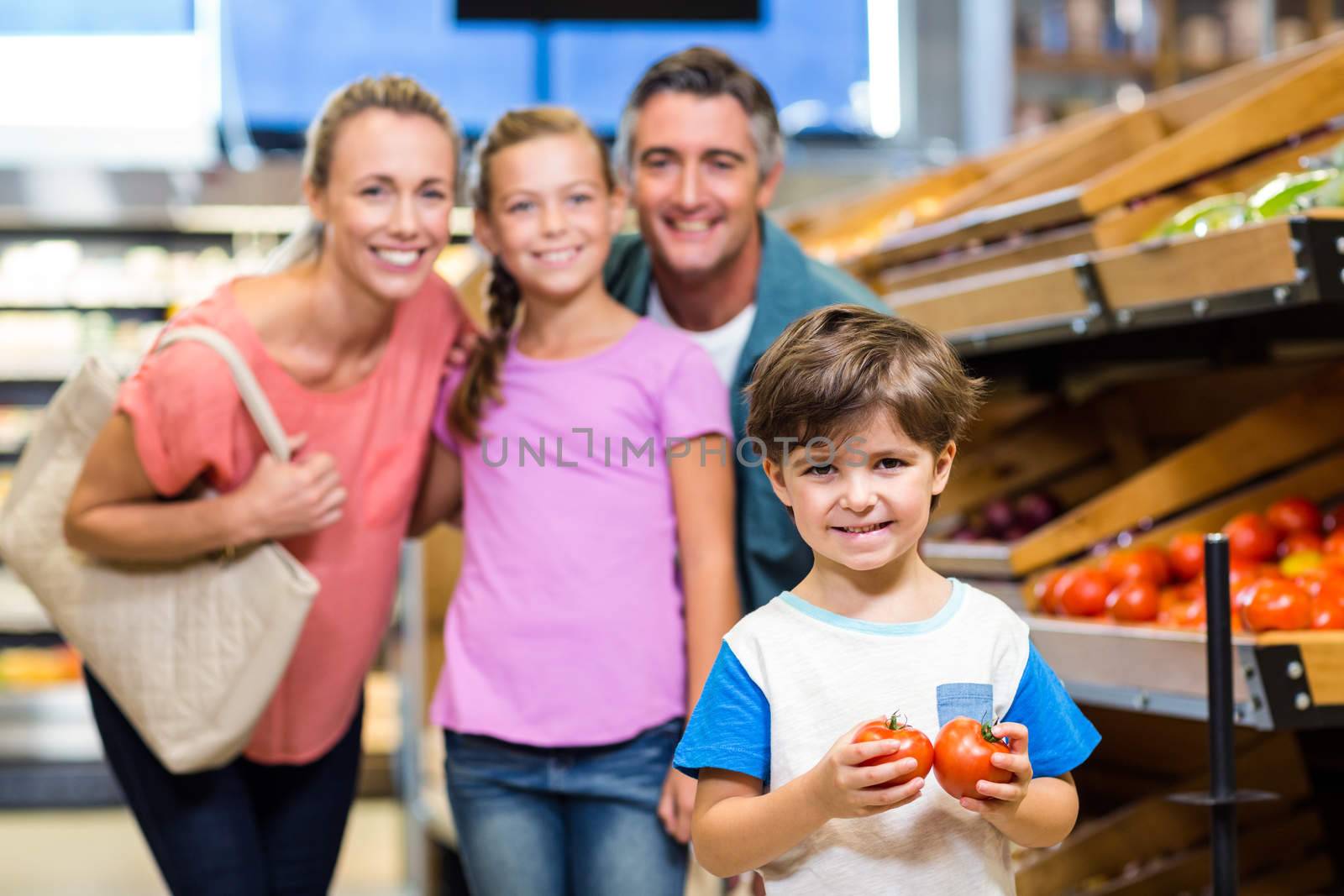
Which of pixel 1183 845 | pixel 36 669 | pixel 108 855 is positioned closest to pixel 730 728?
pixel 1183 845

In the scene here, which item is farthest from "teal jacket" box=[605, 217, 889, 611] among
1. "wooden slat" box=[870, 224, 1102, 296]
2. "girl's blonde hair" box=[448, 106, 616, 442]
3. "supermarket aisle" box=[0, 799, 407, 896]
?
"supermarket aisle" box=[0, 799, 407, 896]

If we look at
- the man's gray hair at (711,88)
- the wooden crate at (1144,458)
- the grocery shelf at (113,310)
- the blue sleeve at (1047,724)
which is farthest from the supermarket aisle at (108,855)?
the blue sleeve at (1047,724)

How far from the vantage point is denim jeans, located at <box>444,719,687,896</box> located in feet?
5.50

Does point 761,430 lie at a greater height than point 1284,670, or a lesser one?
greater

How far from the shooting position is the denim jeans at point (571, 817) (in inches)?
66.1

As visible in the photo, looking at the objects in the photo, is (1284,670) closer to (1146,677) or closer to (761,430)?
(1146,677)

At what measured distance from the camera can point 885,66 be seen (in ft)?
23.4

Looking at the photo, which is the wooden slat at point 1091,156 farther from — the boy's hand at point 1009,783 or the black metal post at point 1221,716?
the boy's hand at point 1009,783

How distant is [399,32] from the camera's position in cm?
662

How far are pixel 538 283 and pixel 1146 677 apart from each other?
0.97m

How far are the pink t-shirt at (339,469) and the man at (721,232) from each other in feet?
1.13

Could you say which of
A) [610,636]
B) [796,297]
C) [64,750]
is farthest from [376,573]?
[64,750]

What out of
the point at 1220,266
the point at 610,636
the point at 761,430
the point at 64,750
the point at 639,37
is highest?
the point at 639,37

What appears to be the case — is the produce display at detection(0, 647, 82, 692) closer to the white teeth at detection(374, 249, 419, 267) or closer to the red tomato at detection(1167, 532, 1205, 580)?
the white teeth at detection(374, 249, 419, 267)
